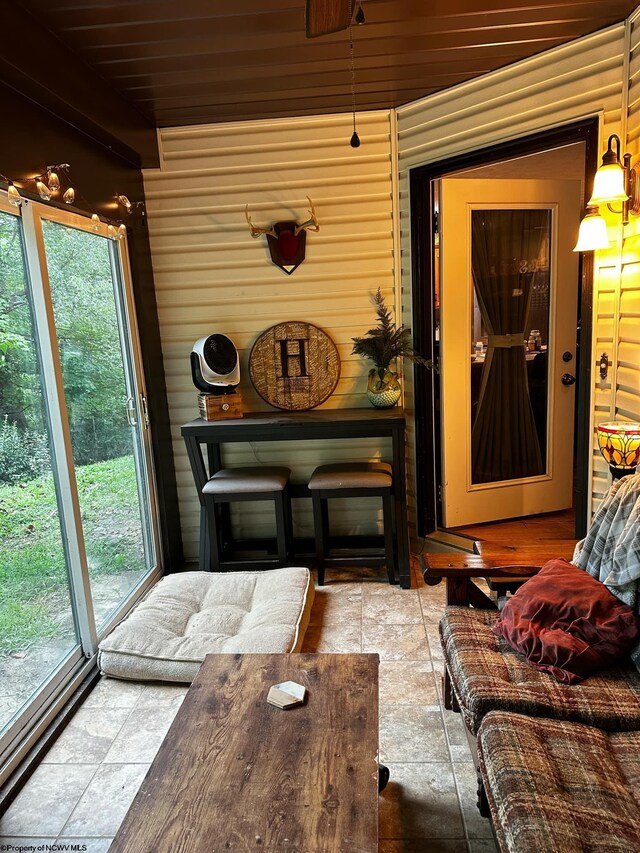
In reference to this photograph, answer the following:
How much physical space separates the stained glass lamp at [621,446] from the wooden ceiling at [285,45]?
176 centimetres

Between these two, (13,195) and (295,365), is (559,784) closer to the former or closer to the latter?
(13,195)

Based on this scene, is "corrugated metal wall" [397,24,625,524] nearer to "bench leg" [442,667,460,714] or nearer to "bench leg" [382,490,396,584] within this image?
"bench leg" [382,490,396,584]

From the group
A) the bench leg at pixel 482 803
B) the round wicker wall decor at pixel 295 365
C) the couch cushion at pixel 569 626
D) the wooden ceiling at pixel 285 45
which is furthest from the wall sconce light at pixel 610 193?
the bench leg at pixel 482 803

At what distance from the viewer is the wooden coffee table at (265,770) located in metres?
1.26

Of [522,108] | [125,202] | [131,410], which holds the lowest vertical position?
[131,410]

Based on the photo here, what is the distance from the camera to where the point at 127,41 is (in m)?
2.51

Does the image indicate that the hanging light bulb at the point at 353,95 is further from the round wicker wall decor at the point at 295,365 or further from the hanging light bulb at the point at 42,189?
the hanging light bulb at the point at 42,189

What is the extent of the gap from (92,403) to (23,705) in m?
1.38

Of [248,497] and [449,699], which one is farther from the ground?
[248,497]

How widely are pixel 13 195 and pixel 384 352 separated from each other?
6.74 feet

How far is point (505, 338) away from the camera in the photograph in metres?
3.86

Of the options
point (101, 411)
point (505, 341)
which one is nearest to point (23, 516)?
point (101, 411)

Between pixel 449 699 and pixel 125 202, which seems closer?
pixel 449 699

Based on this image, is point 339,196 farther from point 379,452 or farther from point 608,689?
point 608,689
